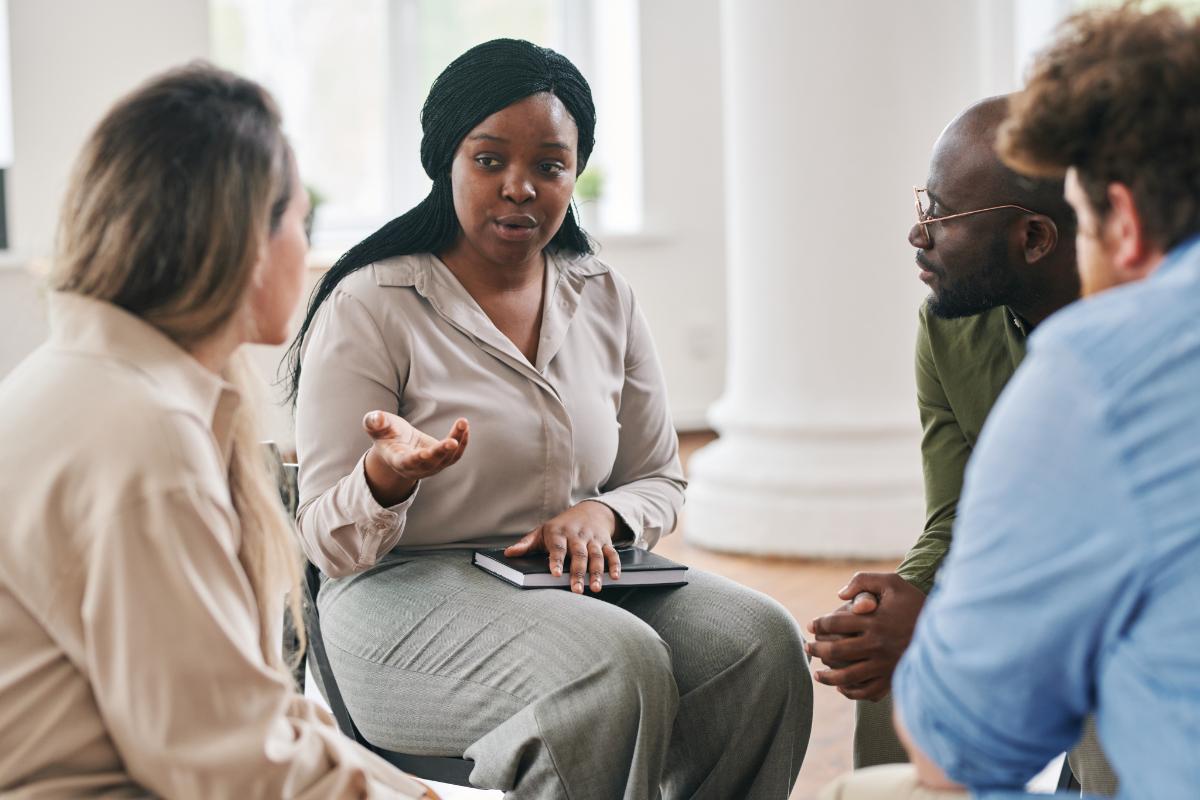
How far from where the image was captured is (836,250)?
4.14 m

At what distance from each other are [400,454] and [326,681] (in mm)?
444

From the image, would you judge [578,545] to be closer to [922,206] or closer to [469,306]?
[469,306]

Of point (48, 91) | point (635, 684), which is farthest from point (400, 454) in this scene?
point (48, 91)

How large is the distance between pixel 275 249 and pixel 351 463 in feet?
2.03

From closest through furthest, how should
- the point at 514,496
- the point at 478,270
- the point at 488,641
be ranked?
the point at 488,641 < the point at 514,496 < the point at 478,270

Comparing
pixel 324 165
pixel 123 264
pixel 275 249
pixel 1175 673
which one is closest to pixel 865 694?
pixel 1175 673

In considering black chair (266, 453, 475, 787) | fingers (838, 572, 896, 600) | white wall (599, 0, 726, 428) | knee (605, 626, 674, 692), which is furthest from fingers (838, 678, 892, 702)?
white wall (599, 0, 726, 428)

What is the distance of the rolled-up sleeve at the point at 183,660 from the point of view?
1.04 metres

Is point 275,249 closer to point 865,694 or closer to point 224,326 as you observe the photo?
point 224,326

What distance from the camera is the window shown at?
6.03 meters

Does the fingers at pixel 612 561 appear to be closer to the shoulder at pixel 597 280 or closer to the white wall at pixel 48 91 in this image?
the shoulder at pixel 597 280

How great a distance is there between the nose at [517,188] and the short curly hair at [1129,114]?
0.96 m

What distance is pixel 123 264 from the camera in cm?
111

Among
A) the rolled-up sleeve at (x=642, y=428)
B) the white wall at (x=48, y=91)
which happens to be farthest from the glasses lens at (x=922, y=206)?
the white wall at (x=48, y=91)
